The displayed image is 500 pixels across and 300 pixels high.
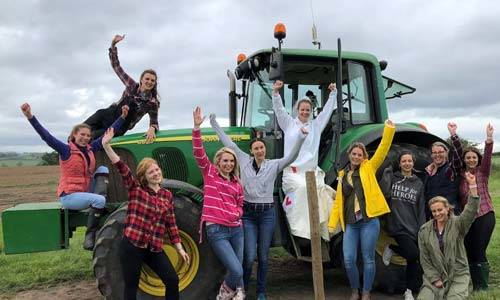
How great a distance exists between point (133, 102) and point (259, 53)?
144 centimetres

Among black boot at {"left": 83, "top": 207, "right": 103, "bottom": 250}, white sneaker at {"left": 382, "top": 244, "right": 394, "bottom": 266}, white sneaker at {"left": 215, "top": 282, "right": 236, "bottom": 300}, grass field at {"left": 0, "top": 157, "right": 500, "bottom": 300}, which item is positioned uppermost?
black boot at {"left": 83, "top": 207, "right": 103, "bottom": 250}

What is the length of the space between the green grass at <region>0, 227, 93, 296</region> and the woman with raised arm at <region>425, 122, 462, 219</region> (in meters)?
4.23

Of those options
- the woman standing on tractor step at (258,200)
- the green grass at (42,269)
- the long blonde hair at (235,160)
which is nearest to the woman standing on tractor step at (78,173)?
the long blonde hair at (235,160)

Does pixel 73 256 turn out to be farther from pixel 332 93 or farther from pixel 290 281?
pixel 332 93

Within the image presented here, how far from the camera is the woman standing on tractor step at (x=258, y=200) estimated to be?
15.3 feet

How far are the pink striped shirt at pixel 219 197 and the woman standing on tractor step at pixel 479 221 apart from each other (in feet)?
7.61

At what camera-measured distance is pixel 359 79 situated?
18.9ft

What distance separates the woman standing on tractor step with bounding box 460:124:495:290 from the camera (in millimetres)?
4996

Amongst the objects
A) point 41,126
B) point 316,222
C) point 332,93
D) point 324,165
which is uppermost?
point 332,93

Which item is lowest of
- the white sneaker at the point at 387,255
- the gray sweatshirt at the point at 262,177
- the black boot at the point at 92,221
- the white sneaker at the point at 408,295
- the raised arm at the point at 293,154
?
the white sneaker at the point at 408,295

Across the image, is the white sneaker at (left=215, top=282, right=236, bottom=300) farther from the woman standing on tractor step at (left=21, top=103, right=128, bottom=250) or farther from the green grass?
the green grass

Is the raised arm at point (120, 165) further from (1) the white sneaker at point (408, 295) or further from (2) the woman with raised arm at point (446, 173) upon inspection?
(2) the woman with raised arm at point (446, 173)

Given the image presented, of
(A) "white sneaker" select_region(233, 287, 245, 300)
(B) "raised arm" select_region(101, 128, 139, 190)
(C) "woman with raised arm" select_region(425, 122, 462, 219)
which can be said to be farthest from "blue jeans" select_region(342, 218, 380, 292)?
(B) "raised arm" select_region(101, 128, 139, 190)

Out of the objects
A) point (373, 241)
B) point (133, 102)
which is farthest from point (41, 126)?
point (373, 241)
